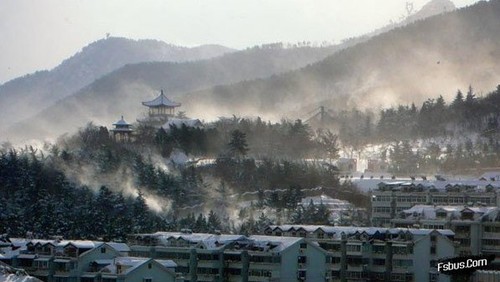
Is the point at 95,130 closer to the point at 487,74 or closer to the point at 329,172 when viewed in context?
the point at 329,172

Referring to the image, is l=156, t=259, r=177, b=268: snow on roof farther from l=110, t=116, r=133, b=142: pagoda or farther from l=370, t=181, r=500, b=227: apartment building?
l=110, t=116, r=133, b=142: pagoda

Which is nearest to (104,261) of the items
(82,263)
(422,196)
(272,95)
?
(82,263)

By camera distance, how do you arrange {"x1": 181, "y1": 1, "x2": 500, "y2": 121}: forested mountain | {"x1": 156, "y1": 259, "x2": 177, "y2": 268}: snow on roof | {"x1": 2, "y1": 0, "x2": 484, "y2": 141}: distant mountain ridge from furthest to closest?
{"x1": 181, "y1": 1, "x2": 500, "y2": 121}: forested mountain → {"x1": 2, "y1": 0, "x2": 484, "y2": 141}: distant mountain ridge → {"x1": 156, "y1": 259, "x2": 177, "y2": 268}: snow on roof

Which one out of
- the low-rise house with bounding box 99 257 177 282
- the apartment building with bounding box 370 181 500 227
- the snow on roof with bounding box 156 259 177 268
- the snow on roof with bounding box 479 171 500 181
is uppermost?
the snow on roof with bounding box 479 171 500 181

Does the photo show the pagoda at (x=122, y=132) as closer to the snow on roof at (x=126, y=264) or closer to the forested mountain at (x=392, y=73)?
the snow on roof at (x=126, y=264)

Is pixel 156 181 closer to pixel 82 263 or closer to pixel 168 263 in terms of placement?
pixel 168 263

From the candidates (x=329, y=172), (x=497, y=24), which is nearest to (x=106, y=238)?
(x=329, y=172)

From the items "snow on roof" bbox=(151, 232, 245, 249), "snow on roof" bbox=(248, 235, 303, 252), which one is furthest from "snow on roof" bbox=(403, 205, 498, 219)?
"snow on roof" bbox=(151, 232, 245, 249)
